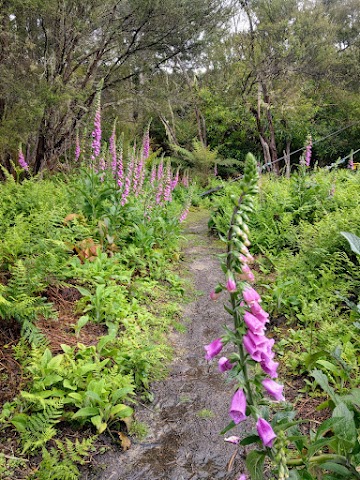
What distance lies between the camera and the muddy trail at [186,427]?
2.07 m

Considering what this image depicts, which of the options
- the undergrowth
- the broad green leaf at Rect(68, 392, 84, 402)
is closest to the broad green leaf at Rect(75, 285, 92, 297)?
the undergrowth

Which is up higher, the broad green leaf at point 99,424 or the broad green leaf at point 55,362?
the broad green leaf at point 55,362

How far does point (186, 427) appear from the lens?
2.41m

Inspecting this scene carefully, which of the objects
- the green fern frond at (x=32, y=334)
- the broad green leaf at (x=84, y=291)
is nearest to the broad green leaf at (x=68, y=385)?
the green fern frond at (x=32, y=334)

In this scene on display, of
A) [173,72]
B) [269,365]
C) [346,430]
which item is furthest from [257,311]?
[173,72]

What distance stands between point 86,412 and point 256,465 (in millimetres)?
1164

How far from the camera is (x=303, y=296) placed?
3674 mm

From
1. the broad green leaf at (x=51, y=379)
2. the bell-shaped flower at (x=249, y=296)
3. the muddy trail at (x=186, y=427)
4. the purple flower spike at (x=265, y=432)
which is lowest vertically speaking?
the muddy trail at (x=186, y=427)

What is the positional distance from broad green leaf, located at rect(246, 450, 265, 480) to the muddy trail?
68 cm

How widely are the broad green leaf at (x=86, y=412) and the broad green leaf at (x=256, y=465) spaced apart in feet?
3.66

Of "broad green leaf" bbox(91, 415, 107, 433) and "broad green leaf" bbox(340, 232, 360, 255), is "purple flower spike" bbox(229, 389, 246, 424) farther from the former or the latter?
"broad green leaf" bbox(91, 415, 107, 433)

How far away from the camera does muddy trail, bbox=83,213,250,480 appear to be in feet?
6.79

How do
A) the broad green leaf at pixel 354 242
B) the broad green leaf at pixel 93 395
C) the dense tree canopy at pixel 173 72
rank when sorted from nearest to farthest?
1. the broad green leaf at pixel 354 242
2. the broad green leaf at pixel 93 395
3. the dense tree canopy at pixel 173 72

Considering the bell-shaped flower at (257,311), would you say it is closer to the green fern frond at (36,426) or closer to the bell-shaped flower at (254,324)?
the bell-shaped flower at (254,324)
